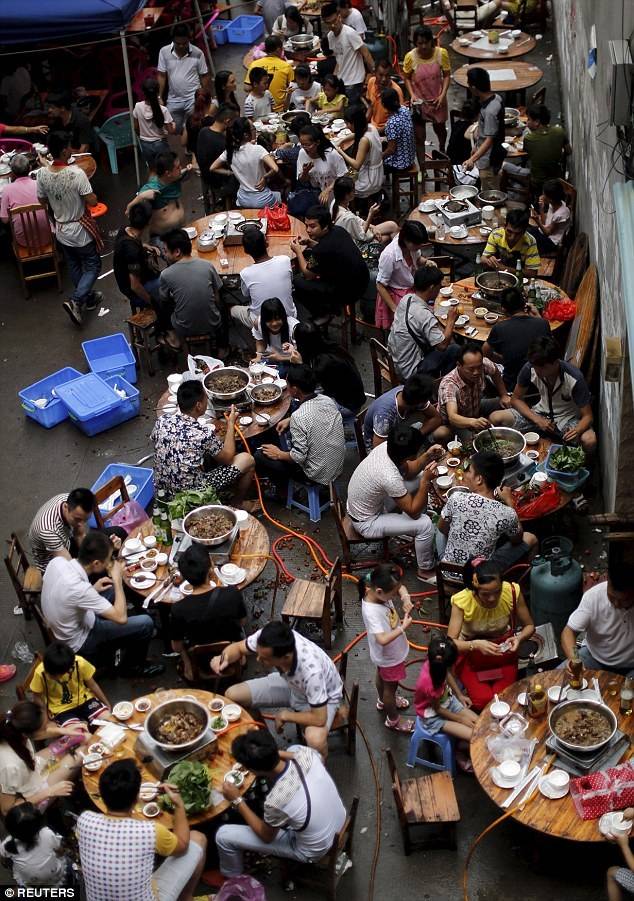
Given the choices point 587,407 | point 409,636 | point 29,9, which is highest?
point 29,9

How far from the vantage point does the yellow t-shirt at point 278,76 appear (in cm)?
1488

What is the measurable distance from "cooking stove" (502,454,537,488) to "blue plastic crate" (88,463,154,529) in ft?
11.0

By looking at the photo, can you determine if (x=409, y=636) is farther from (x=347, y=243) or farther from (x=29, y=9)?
(x=29, y=9)

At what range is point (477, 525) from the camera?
8133mm

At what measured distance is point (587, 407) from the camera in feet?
30.0

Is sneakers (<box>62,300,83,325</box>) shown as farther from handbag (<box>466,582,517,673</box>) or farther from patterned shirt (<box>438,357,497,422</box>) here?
handbag (<box>466,582,517,673</box>)

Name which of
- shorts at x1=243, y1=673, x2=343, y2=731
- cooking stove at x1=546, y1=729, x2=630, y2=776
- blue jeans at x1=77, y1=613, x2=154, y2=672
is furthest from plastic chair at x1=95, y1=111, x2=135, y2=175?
cooking stove at x1=546, y1=729, x2=630, y2=776

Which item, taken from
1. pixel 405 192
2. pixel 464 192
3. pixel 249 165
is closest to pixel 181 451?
pixel 249 165

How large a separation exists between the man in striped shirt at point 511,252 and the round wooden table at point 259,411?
105 inches

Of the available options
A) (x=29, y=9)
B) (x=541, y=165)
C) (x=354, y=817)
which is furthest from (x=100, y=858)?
(x=29, y=9)

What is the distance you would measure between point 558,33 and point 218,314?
9.72 meters

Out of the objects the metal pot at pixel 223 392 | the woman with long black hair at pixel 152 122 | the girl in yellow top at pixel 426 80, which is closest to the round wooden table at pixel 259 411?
the metal pot at pixel 223 392

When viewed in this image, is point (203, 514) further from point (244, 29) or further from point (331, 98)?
point (244, 29)

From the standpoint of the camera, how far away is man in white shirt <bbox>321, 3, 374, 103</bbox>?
15117 mm
